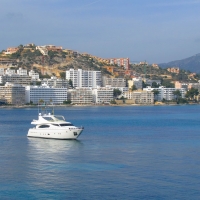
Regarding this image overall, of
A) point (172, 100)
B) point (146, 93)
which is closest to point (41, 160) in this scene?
point (146, 93)

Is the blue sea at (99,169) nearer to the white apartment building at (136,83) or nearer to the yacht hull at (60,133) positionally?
the yacht hull at (60,133)

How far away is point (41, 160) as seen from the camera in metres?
19.0

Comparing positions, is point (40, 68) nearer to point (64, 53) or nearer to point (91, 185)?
point (64, 53)

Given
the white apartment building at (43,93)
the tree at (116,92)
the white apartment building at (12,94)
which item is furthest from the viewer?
the tree at (116,92)

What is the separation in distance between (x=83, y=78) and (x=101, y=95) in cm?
1140

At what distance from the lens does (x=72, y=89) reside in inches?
3883

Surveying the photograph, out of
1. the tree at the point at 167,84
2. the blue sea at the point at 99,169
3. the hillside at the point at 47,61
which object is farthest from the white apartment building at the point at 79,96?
the blue sea at the point at 99,169

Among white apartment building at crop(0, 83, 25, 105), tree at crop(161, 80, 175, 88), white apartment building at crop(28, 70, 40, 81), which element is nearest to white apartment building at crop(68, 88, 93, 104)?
white apartment building at crop(28, 70, 40, 81)

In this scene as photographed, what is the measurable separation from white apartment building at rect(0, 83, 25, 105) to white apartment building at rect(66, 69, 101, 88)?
62.5 ft

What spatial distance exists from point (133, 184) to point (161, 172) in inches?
72.6

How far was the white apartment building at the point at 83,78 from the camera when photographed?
107125mm

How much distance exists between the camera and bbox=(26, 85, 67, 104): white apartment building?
9056cm

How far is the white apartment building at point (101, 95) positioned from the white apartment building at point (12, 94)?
46.4 feet

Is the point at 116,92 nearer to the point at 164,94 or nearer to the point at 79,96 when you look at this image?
the point at 79,96
